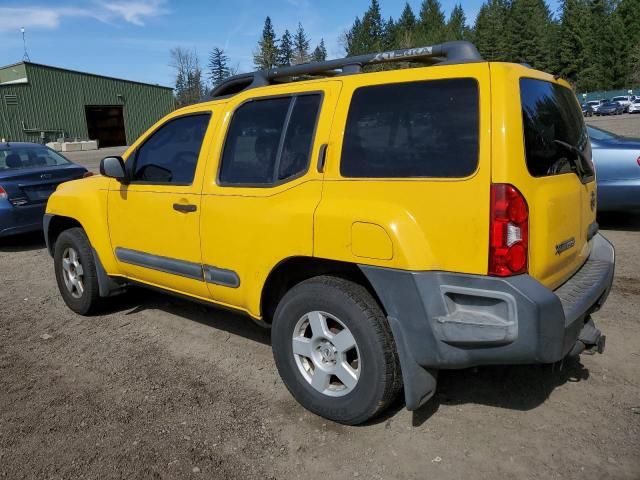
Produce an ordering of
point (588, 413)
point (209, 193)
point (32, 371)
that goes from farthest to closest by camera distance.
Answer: point (32, 371)
point (209, 193)
point (588, 413)

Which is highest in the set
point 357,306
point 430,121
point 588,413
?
point 430,121

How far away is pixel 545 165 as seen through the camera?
109 inches

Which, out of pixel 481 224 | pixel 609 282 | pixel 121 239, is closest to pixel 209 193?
pixel 121 239

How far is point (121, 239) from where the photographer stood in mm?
4410

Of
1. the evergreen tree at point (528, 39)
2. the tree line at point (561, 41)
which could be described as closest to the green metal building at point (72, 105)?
the tree line at point (561, 41)

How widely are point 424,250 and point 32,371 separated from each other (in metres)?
3.09

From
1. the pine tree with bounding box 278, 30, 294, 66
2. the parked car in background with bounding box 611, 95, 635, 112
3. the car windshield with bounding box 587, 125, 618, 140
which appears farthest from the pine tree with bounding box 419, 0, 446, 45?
the car windshield with bounding box 587, 125, 618, 140

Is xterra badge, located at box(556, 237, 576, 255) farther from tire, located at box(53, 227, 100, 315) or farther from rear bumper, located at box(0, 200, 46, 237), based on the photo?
rear bumper, located at box(0, 200, 46, 237)

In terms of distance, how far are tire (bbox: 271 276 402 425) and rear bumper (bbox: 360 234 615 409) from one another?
0.43 ft

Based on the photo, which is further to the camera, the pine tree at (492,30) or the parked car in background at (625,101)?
the pine tree at (492,30)

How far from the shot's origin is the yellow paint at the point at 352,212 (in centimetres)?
253

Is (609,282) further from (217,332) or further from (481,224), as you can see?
(217,332)

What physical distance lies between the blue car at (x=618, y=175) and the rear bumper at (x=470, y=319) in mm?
4794

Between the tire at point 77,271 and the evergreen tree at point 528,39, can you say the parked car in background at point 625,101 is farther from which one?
the tire at point 77,271
